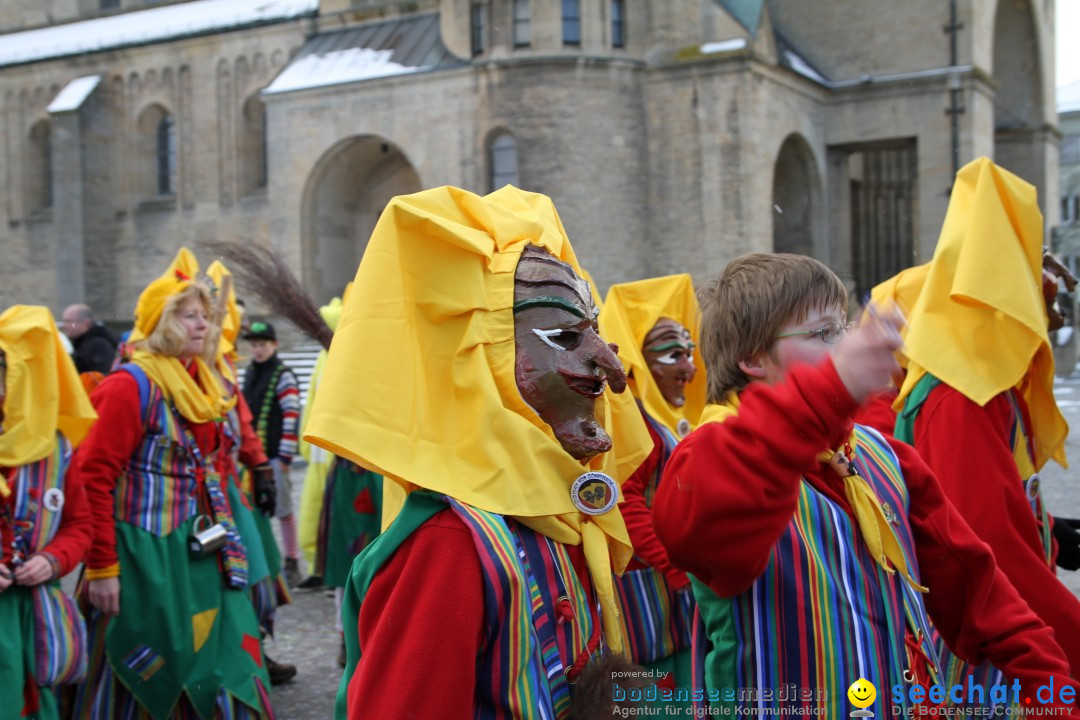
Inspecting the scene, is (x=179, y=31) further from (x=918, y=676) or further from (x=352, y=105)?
(x=918, y=676)

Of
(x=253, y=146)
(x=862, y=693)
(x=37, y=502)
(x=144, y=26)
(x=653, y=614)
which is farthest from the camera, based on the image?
(x=144, y=26)

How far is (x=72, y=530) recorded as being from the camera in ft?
13.8

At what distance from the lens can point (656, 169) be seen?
79.7 feet

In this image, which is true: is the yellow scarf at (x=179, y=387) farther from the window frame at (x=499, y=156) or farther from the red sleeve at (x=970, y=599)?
the window frame at (x=499, y=156)

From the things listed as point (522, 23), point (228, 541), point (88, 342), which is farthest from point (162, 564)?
point (522, 23)

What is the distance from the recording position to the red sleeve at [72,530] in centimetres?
410

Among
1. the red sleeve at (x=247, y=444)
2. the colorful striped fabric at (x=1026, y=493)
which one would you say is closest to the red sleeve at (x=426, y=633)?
the colorful striped fabric at (x=1026, y=493)

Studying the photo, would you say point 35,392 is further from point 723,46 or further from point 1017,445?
point 723,46

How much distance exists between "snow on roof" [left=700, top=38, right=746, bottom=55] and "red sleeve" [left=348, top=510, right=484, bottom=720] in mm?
22726

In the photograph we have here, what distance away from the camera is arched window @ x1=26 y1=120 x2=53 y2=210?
3266cm

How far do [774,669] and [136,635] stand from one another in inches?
129

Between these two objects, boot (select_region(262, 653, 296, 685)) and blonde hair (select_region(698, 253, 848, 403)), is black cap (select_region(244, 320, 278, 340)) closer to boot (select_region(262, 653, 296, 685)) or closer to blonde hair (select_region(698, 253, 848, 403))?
boot (select_region(262, 653, 296, 685))

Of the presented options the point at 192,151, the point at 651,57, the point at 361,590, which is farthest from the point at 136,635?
the point at 192,151

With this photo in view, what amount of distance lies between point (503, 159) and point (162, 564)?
2045 cm
